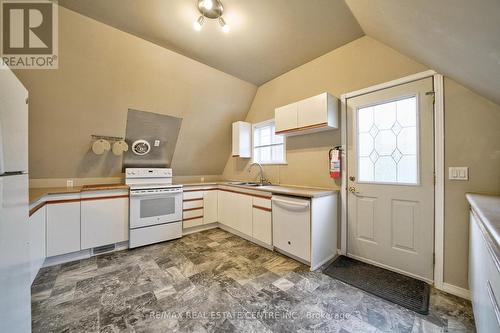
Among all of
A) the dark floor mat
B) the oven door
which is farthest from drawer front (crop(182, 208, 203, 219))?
the dark floor mat

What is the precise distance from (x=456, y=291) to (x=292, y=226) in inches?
62.1

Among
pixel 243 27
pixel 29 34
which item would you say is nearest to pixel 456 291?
pixel 243 27

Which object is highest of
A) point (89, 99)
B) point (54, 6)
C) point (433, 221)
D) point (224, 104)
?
point (54, 6)

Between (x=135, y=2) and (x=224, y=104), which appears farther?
(x=224, y=104)

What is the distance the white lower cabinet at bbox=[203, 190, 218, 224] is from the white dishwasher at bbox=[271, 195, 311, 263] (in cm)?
149

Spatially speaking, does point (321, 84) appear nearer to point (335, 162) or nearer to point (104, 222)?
point (335, 162)

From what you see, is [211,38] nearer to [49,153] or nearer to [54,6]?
[54,6]

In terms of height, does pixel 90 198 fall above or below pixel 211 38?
below

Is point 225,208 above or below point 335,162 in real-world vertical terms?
below

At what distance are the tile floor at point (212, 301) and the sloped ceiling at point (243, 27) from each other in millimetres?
2796

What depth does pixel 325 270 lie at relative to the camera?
2.27m

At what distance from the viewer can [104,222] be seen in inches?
105

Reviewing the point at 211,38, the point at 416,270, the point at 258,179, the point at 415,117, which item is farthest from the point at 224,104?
the point at 416,270

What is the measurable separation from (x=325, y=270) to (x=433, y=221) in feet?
3.97
